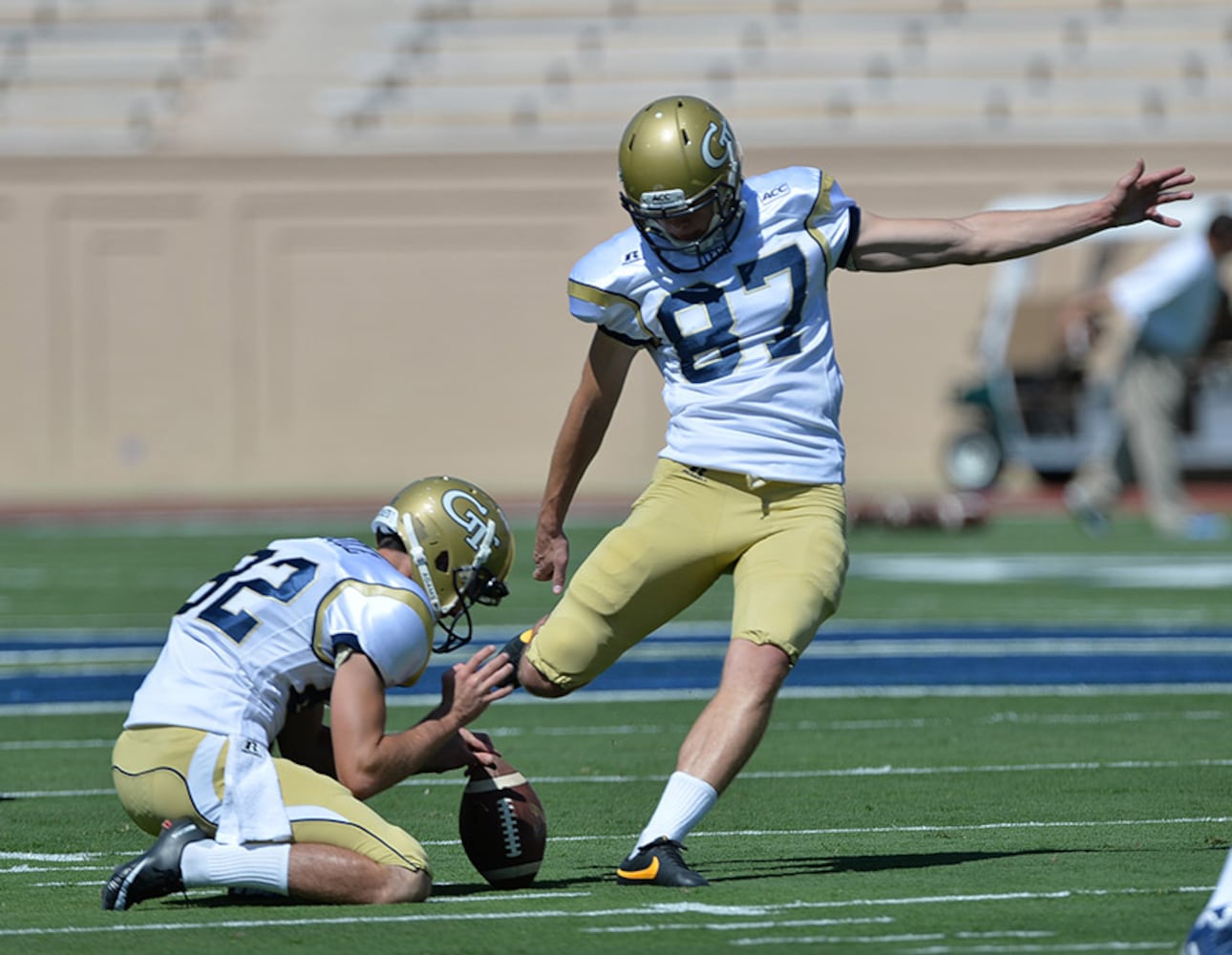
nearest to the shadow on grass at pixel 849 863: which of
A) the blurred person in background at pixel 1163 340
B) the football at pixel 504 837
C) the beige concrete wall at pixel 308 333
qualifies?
the football at pixel 504 837

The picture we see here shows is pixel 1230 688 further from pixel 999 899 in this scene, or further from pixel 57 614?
pixel 57 614

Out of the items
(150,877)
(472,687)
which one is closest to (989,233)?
(472,687)

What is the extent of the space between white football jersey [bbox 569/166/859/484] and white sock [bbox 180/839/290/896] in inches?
58.1

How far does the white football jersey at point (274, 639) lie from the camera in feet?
17.4

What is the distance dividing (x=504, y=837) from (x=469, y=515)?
787mm

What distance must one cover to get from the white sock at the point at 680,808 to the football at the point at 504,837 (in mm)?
325

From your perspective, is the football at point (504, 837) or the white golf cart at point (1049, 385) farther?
the white golf cart at point (1049, 385)

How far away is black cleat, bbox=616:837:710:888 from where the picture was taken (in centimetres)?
539

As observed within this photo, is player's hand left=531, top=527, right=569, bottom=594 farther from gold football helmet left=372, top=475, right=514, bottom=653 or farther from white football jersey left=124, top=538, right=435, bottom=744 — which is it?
white football jersey left=124, top=538, right=435, bottom=744

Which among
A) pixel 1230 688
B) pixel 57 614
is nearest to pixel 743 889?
pixel 1230 688

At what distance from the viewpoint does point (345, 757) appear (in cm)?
529

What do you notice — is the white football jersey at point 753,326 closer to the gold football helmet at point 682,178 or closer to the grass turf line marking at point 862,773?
the gold football helmet at point 682,178

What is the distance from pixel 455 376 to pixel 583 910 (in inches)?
980

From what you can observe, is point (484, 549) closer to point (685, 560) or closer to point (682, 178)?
point (685, 560)
